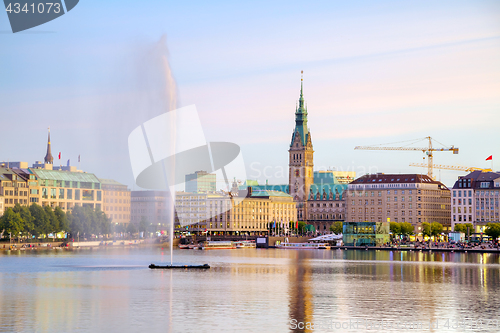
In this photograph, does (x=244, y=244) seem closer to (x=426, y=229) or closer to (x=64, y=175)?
(x=426, y=229)

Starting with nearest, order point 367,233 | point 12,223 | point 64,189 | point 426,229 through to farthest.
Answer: point 12,223
point 367,233
point 64,189
point 426,229

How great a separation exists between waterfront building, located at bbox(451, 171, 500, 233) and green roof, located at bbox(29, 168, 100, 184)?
288ft

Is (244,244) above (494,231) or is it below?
below

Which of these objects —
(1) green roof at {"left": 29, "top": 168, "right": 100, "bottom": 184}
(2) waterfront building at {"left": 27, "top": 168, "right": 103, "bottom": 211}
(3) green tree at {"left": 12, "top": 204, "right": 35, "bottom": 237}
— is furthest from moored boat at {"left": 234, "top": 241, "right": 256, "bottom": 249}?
(3) green tree at {"left": 12, "top": 204, "right": 35, "bottom": 237}

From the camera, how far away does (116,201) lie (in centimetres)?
19625

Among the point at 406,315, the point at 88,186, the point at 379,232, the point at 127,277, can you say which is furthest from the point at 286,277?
the point at 88,186

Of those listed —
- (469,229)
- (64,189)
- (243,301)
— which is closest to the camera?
(243,301)

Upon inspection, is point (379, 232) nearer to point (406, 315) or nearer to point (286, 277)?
point (286, 277)

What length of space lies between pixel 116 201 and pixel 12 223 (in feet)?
214

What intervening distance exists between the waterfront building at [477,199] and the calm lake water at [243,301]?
348ft

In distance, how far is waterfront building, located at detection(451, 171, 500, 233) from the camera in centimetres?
17900

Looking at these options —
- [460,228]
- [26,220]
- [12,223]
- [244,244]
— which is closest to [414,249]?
[460,228]

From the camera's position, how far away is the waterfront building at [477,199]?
17900 centimetres

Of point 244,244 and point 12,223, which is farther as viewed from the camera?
point 244,244
